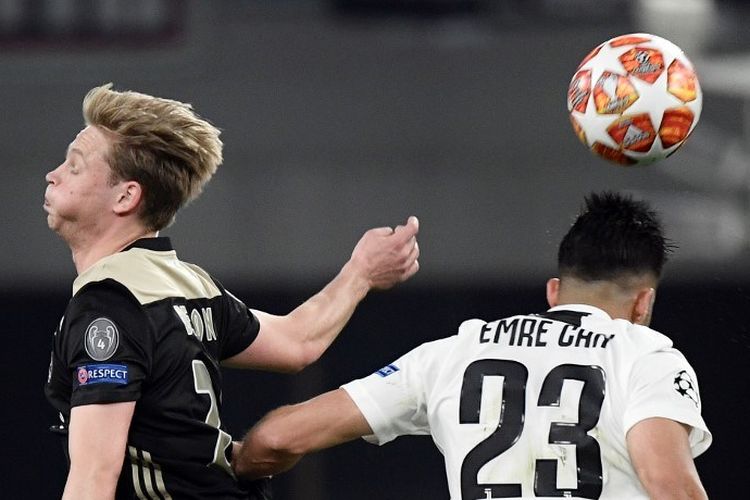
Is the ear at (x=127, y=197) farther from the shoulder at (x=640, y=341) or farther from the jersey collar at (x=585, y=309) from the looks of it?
the shoulder at (x=640, y=341)

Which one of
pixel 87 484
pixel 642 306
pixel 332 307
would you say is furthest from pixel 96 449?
pixel 642 306

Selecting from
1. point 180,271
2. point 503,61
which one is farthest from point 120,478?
point 503,61

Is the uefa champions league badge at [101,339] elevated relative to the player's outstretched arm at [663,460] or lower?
elevated

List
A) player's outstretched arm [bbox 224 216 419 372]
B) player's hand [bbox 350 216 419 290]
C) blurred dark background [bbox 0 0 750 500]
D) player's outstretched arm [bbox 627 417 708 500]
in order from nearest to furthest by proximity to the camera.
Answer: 1. player's outstretched arm [bbox 627 417 708 500]
2. player's outstretched arm [bbox 224 216 419 372]
3. player's hand [bbox 350 216 419 290]
4. blurred dark background [bbox 0 0 750 500]

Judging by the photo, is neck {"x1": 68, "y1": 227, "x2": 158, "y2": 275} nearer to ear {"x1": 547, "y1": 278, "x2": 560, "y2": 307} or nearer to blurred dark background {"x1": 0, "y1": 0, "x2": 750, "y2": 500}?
ear {"x1": 547, "y1": 278, "x2": 560, "y2": 307}

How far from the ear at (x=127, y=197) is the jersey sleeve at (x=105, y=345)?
0.95ft

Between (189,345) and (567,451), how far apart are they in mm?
986

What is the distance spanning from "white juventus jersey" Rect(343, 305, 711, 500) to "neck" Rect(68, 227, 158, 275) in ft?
2.84

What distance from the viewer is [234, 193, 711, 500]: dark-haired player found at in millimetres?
3211

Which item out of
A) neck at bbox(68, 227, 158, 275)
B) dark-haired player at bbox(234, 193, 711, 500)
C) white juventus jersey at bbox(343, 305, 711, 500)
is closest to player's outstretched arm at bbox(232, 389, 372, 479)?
dark-haired player at bbox(234, 193, 711, 500)

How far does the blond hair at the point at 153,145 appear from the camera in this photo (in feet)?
12.0

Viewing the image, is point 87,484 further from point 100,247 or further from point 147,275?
point 100,247

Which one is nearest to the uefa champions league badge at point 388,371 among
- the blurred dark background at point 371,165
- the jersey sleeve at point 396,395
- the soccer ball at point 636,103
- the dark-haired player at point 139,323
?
the jersey sleeve at point 396,395

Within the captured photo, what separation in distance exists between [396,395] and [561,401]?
0.47 meters
